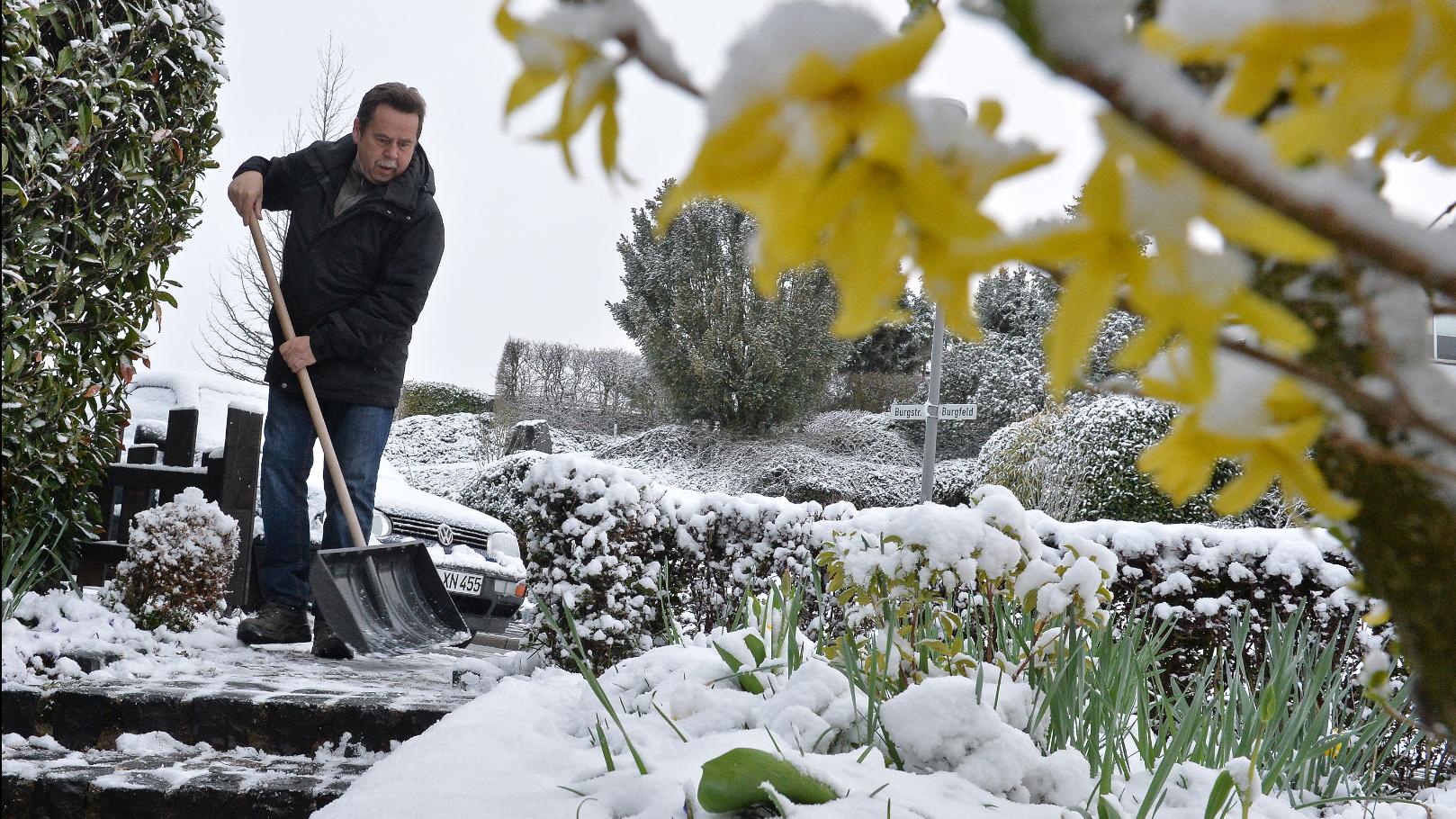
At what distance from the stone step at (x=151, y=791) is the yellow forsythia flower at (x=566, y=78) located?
2.13 m

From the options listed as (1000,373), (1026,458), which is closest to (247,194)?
(1026,458)

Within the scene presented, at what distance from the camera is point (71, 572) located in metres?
3.60

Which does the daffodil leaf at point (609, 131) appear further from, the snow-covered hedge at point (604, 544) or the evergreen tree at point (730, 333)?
the evergreen tree at point (730, 333)

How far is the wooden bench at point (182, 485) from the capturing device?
3889 mm

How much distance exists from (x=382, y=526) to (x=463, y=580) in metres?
0.53

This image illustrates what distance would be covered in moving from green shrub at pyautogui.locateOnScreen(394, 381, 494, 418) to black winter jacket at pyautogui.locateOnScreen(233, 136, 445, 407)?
1982 centimetres

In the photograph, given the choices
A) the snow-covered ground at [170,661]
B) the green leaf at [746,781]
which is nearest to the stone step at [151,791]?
the snow-covered ground at [170,661]

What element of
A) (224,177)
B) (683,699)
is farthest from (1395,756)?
(224,177)

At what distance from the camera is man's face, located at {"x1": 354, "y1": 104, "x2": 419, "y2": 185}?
3832 millimetres

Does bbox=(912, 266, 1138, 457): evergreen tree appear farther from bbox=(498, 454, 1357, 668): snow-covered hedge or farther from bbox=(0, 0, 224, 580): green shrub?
bbox=(0, 0, 224, 580): green shrub

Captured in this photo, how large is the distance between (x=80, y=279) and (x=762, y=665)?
107 inches

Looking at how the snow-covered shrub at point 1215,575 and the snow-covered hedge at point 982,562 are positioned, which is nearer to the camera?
the snow-covered hedge at point 982,562

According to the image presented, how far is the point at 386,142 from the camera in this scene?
152 inches

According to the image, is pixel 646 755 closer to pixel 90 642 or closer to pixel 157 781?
pixel 157 781
